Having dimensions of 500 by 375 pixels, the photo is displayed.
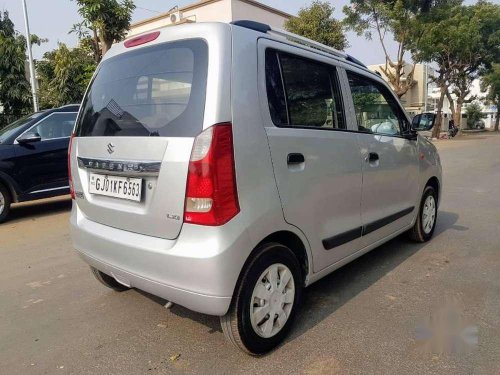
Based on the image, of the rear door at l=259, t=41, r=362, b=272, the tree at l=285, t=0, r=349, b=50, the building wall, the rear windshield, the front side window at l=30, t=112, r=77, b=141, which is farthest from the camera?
the building wall

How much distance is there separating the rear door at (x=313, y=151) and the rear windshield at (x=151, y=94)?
455 millimetres

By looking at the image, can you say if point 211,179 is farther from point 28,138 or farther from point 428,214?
point 28,138

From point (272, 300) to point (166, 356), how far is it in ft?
2.47

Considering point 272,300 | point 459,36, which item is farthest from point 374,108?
point 459,36

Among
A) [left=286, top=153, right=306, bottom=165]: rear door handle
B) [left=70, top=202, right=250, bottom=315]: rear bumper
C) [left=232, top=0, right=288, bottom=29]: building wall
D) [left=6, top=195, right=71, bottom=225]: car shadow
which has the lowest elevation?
[left=6, top=195, right=71, bottom=225]: car shadow

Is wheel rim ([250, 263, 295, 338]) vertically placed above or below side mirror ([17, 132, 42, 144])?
below

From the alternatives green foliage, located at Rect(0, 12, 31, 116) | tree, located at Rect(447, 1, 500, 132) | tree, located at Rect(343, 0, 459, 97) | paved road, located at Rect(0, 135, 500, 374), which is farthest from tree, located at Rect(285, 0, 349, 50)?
paved road, located at Rect(0, 135, 500, 374)

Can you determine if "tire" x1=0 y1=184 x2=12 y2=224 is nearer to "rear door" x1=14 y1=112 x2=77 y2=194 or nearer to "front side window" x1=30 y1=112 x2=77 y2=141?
"rear door" x1=14 y1=112 x2=77 y2=194

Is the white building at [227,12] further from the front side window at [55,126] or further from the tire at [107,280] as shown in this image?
the tire at [107,280]

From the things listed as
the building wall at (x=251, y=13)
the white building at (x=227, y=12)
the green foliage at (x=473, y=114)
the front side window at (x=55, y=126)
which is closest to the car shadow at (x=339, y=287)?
the front side window at (x=55, y=126)

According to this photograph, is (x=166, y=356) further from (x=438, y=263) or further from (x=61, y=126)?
(x=61, y=126)

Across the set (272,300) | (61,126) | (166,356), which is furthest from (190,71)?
(61,126)

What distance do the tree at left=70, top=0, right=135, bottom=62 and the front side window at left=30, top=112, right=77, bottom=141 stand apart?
20.1 feet

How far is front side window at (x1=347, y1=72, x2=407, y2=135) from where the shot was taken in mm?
3553
